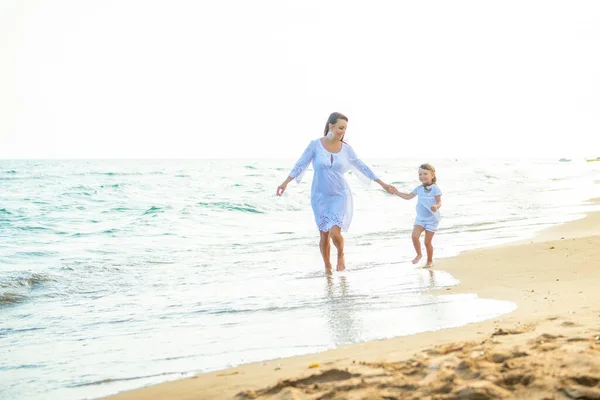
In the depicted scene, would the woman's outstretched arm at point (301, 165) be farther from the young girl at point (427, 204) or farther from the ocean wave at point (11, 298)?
the ocean wave at point (11, 298)

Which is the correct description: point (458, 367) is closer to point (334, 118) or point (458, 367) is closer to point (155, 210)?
point (334, 118)

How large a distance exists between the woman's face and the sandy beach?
333 centimetres

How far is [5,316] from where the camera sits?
6.13 meters

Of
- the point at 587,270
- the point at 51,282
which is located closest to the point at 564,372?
the point at 587,270

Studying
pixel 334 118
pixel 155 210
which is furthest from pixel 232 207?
pixel 334 118

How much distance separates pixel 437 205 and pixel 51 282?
194 inches

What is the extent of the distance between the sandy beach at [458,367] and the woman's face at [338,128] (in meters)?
3.33

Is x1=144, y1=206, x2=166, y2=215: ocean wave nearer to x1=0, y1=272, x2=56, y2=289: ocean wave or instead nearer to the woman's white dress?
x1=0, y1=272, x2=56, y2=289: ocean wave

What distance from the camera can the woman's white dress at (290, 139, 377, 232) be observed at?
771 centimetres

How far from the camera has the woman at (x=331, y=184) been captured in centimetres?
766

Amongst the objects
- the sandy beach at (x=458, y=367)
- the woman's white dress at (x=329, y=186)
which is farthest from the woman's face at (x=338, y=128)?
the sandy beach at (x=458, y=367)

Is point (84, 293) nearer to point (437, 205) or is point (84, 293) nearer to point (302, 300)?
point (302, 300)

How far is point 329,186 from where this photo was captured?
777 centimetres

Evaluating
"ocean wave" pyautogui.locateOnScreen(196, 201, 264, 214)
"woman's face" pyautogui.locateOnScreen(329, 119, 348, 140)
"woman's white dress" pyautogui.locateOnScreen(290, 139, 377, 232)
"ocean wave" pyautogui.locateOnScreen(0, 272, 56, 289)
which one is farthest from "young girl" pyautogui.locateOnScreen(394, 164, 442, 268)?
"ocean wave" pyautogui.locateOnScreen(196, 201, 264, 214)
